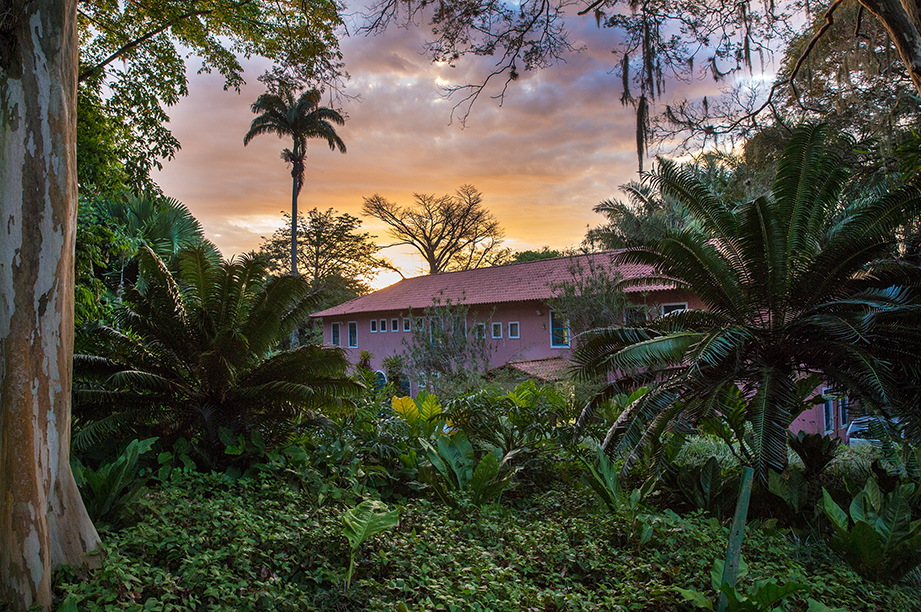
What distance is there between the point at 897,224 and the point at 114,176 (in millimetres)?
9523

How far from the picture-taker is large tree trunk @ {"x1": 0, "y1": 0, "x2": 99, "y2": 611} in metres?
3.18

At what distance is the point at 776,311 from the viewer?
5.82 meters

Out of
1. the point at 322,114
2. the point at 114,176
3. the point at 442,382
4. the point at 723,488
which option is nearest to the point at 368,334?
the point at 322,114

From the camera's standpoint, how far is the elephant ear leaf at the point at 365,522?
11.9 feet

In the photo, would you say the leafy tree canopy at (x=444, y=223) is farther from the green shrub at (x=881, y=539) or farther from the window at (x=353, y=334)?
the green shrub at (x=881, y=539)

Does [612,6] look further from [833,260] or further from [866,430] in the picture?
[866,430]

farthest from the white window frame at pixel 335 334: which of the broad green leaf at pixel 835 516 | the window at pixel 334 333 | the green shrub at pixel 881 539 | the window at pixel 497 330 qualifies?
the green shrub at pixel 881 539

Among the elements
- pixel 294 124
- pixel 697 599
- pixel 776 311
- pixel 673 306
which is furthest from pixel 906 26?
pixel 294 124

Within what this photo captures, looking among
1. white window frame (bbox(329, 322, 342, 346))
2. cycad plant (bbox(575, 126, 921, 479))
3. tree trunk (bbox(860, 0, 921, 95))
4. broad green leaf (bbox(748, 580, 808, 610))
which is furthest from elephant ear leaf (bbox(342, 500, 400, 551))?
white window frame (bbox(329, 322, 342, 346))

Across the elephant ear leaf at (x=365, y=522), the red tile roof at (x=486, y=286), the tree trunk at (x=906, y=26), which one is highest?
the tree trunk at (x=906, y=26)

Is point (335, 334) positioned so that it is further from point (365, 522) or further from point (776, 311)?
point (365, 522)

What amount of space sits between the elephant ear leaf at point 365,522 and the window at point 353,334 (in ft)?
82.0

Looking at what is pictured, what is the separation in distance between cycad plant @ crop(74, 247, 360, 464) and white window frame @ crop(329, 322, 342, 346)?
945 inches

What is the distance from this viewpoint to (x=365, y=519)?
3.79 meters
